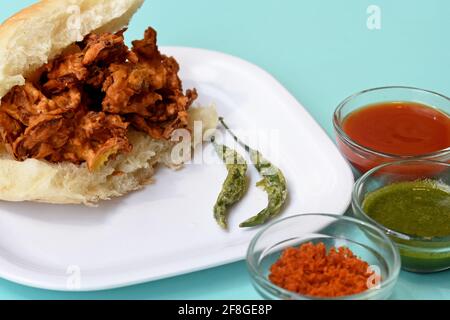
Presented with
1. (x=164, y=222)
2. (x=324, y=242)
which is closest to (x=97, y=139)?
(x=164, y=222)

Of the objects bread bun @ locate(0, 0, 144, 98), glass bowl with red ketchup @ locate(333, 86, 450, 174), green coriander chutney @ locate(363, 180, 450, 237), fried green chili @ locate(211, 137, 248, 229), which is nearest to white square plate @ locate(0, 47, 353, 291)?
fried green chili @ locate(211, 137, 248, 229)

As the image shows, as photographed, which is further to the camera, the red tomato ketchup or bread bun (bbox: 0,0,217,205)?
the red tomato ketchup

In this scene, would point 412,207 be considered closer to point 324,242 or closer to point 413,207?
point 413,207

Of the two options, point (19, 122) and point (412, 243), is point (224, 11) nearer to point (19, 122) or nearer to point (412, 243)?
point (19, 122)

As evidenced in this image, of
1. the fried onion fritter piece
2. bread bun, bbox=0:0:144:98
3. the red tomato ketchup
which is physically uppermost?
bread bun, bbox=0:0:144:98

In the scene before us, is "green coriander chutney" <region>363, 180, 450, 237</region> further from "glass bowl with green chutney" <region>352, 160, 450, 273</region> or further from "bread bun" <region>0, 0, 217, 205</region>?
"bread bun" <region>0, 0, 217, 205</region>

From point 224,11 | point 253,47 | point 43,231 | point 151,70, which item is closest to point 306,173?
point 151,70

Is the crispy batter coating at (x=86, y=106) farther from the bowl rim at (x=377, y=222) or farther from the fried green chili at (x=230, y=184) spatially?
the bowl rim at (x=377, y=222)

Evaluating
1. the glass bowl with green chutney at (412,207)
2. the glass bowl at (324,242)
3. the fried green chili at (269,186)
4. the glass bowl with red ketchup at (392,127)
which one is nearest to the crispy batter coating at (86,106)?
the fried green chili at (269,186)
